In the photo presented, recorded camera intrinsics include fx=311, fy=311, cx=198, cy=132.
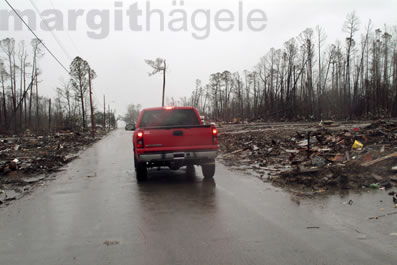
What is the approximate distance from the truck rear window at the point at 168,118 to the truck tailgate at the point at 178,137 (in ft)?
5.32

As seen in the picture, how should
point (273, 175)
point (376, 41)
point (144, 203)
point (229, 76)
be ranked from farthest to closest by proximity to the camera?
point (229, 76) → point (376, 41) → point (273, 175) → point (144, 203)

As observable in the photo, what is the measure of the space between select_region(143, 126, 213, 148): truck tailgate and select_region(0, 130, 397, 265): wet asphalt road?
115 cm

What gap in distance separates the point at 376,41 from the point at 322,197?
53.4 m

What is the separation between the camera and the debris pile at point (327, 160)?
7.72 m

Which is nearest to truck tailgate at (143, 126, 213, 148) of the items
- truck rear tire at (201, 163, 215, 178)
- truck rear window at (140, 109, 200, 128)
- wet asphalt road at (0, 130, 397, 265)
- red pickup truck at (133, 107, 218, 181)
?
red pickup truck at (133, 107, 218, 181)

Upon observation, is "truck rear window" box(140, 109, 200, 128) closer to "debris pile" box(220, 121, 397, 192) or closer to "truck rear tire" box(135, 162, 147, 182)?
"truck rear tire" box(135, 162, 147, 182)

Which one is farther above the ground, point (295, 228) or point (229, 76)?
point (229, 76)

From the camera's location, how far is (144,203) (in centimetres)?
642

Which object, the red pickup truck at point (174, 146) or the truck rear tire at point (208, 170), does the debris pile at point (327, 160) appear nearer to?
the truck rear tire at point (208, 170)

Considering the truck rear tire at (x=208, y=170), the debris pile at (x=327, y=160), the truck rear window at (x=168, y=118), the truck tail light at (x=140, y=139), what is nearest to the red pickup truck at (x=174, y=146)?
the truck tail light at (x=140, y=139)

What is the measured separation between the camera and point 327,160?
396 inches

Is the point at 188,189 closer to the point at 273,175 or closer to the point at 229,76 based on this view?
the point at 273,175

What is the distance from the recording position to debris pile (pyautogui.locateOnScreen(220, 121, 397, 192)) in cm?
772

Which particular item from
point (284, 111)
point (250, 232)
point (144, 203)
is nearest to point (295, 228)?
point (250, 232)
